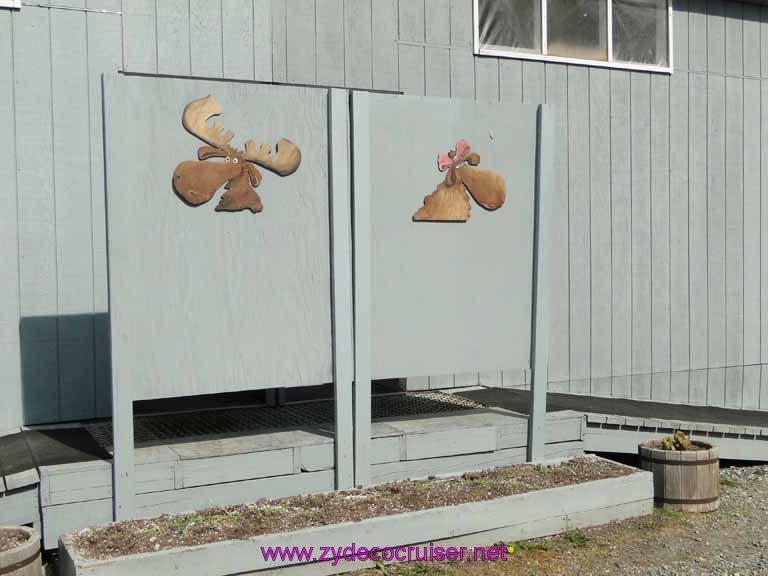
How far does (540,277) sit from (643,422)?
5.42ft

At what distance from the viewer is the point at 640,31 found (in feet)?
28.4

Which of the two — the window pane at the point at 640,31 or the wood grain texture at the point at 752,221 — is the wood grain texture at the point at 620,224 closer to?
the window pane at the point at 640,31

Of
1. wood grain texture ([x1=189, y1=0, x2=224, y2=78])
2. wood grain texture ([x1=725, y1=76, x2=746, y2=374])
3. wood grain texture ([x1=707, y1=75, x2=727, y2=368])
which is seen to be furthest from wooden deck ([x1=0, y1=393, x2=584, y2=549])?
wood grain texture ([x1=725, y1=76, x2=746, y2=374])

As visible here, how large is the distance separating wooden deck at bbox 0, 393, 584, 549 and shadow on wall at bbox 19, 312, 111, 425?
1.27ft

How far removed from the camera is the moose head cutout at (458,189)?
5.67 meters

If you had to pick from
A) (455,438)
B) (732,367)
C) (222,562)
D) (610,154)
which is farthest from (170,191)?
(732,367)

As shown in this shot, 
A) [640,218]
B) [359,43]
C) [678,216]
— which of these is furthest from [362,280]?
[678,216]

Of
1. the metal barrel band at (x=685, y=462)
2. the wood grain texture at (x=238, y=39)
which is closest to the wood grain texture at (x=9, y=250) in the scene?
the wood grain texture at (x=238, y=39)

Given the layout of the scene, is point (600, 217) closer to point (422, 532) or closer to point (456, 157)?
point (456, 157)

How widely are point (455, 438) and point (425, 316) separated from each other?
85cm

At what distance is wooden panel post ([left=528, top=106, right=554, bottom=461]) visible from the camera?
19.7 feet

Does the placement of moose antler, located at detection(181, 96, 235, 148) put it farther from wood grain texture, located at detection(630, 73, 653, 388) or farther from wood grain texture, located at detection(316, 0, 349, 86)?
wood grain texture, located at detection(630, 73, 653, 388)

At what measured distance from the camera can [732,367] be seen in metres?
9.27

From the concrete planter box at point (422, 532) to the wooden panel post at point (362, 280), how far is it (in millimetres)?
658
